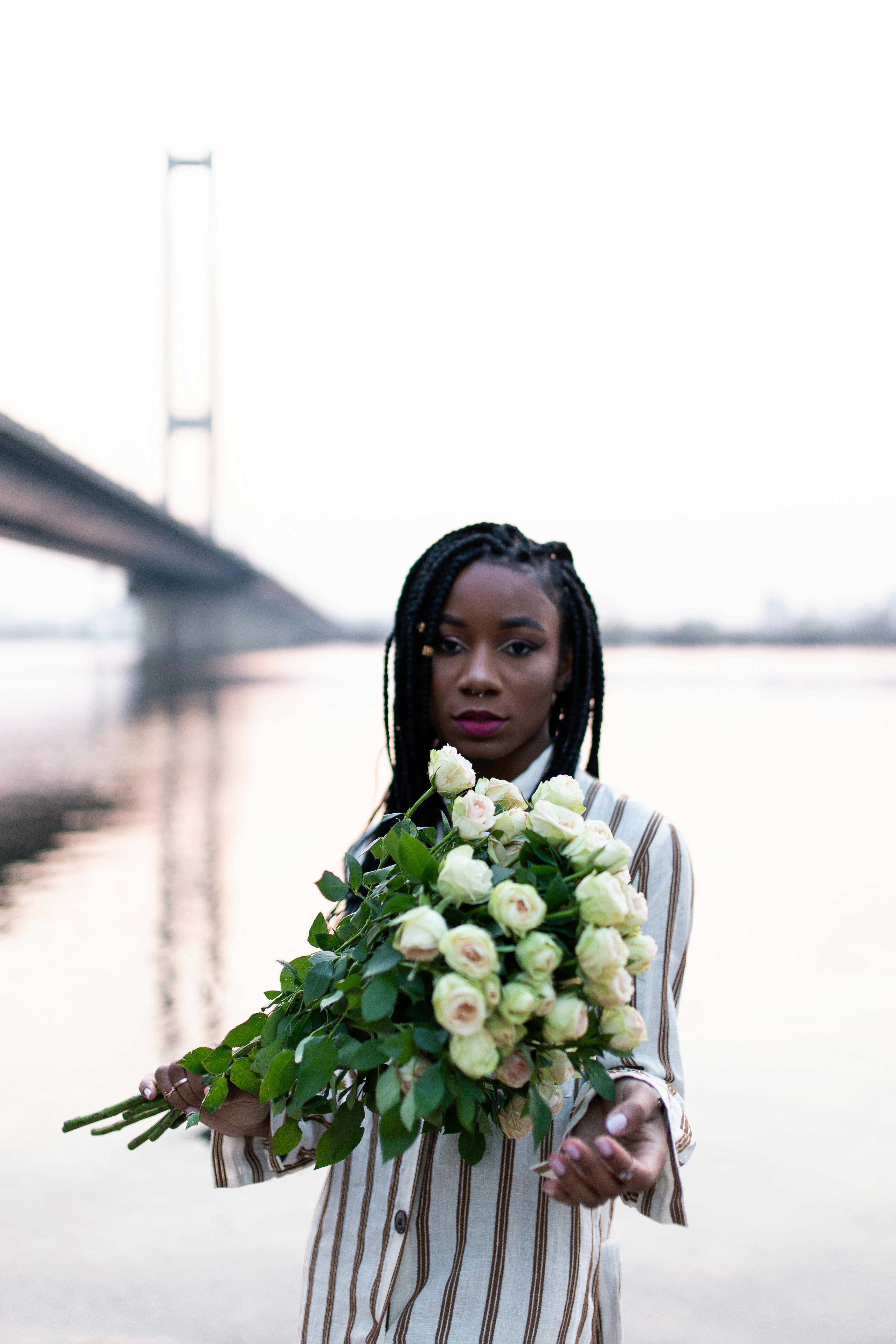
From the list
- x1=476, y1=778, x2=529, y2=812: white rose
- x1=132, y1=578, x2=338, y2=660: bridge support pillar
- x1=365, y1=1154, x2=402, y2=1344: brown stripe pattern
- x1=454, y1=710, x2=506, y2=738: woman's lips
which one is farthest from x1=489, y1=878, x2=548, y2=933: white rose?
x1=132, y1=578, x2=338, y2=660: bridge support pillar

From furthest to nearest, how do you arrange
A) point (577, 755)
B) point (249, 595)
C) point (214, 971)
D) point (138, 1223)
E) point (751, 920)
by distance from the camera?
point (249, 595) → point (751, 920) → point (214, 971) → point (138, 1223) → point (577, 755)

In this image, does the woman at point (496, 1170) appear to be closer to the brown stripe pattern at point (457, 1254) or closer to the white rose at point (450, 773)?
the brown stripe pattern at point (457, 1254)

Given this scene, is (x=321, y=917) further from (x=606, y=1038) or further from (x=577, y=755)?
(x=577, y=755)

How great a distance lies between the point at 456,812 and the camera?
1.28 meters

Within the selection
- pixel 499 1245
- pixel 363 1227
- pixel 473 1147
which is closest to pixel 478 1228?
pixel 499 1245

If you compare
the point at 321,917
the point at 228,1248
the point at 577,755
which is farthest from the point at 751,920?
the point at 321,917

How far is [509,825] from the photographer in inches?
50.2

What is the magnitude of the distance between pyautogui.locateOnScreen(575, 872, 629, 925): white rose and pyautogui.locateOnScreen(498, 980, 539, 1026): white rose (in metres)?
0.09

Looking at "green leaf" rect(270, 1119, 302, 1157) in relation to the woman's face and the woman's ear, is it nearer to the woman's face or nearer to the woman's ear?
the woman's face

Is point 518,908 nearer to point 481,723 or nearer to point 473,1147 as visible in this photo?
point 473,1147

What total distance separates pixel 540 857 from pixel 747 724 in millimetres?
18859

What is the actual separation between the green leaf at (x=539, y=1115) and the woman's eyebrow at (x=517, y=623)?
2.58 feet

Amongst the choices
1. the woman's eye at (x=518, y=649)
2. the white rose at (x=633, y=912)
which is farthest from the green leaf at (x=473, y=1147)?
the woman's eye at (x=518, y=649)

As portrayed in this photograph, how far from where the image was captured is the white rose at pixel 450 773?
133 cm
